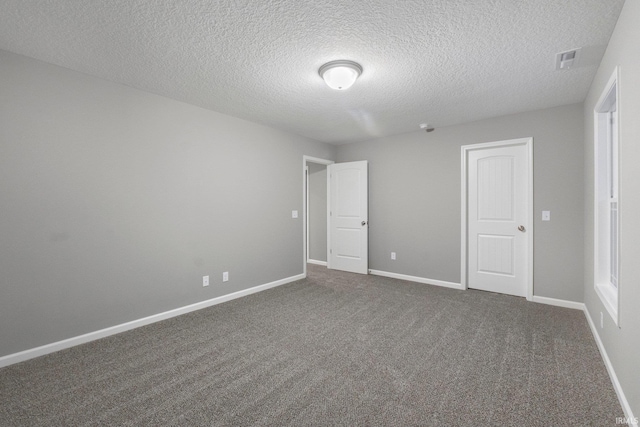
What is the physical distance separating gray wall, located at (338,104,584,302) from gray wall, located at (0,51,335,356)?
2.22 metres

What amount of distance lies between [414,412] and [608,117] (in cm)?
301

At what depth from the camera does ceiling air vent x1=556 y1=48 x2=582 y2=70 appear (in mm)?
2289

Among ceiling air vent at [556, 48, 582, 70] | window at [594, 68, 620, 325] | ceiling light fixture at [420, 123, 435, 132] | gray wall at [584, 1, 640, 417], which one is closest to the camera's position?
gray wall at [584, 1, 640, 417]

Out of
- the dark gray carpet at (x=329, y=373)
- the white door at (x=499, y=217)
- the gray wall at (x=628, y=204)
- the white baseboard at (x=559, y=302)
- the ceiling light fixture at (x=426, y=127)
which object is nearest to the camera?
the gray wall at (x=628, y=204)

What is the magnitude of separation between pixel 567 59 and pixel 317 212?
452cm

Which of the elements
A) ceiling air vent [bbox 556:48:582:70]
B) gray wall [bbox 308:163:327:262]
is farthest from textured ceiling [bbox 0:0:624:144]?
gray wall [bbox 308:163:327:262]

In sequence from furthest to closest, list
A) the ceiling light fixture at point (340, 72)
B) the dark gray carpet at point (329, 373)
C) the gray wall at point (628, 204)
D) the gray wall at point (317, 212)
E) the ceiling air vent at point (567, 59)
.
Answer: the gray wall at point (317, 212) < the ceiling light fixture at point (340, 72) < the ceiling air vent at point (567, 59) < the dark gray carpet at point (329, 373) < the gray wall at point (628, 204)

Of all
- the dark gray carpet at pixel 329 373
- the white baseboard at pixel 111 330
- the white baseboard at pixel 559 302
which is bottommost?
the dark gray carpet at pixel 329 373

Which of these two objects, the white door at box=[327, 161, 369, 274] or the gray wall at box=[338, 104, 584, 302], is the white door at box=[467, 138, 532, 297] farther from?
the white door at box=[327, 161, 369, 274]

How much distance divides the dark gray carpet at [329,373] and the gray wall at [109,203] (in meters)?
0.37

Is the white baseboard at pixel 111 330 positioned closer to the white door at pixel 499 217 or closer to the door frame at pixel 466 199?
the door frame at pixel 466 199

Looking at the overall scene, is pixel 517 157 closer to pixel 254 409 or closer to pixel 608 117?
pixel 608 117

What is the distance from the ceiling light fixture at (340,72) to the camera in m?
2.43

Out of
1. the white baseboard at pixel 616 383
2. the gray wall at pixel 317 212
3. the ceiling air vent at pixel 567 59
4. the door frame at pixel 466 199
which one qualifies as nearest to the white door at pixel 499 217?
the door frame at pixel 466 199
